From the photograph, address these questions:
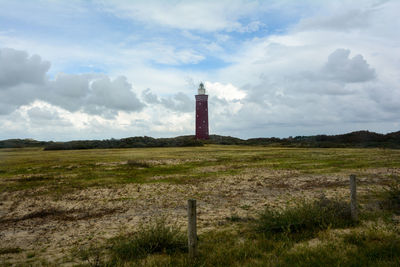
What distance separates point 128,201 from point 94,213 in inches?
85.2

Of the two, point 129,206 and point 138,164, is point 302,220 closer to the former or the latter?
point 129,206

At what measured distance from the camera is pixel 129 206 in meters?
13.9

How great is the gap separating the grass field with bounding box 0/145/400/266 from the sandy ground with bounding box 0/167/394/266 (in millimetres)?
45

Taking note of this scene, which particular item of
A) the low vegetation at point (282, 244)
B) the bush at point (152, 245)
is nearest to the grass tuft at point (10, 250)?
the low vegetation at point (282, 244)

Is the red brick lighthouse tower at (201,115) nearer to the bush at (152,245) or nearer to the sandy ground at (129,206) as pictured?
the sandy ground at (129,206)

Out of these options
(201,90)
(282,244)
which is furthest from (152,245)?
(201,90)

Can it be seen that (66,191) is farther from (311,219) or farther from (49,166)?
(311,219)

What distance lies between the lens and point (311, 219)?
28.7ft

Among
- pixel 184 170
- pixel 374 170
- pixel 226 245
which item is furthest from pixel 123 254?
pixel 374 170

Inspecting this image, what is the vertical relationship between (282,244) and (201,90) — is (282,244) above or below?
below

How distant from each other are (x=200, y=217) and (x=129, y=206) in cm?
423

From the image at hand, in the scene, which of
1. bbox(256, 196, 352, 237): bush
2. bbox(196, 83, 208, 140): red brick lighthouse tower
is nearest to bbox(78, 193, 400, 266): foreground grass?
bbox(256, 196, 352, 237): bush

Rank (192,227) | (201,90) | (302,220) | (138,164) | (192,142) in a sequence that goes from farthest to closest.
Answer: (201,90) → (192,142) → (138,164) → (302,220) → (192,227)

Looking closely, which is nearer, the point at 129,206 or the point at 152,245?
the point at 152,245
